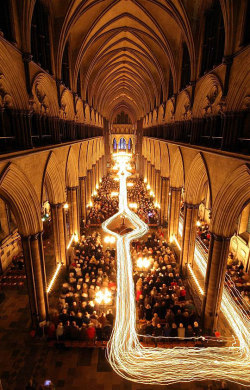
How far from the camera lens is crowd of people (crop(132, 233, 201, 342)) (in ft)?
28.3

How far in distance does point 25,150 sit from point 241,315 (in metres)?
10.2

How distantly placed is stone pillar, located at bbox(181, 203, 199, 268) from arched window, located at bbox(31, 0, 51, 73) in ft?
30.6

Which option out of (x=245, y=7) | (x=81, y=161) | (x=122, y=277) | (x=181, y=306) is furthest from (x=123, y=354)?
(x=81, y=161)

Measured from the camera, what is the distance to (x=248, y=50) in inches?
266

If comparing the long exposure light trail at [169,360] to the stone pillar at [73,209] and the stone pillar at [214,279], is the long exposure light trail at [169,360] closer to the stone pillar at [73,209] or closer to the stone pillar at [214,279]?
the stone pillar at [214,279]

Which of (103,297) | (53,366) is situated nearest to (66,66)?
(103,297)

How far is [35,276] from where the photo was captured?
8797 mm

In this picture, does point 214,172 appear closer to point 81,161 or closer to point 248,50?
point 248,50

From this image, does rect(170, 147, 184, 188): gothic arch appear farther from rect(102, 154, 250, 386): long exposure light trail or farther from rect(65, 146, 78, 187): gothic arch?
rect(102, 154, 250, 386): long exposure light trail

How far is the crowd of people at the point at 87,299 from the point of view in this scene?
850 cm

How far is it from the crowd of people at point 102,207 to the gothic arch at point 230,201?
1180 cm

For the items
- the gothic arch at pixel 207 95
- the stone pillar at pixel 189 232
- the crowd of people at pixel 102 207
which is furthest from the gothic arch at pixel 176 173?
the crowd of people at pixel 102 207

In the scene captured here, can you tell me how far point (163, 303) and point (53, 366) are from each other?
14.3 ft

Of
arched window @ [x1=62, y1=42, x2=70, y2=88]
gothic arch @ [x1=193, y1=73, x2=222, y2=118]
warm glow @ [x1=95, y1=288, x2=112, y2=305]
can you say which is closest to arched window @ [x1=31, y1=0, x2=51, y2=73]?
arched window @ [x1=62, y1=42, x2=70, y2=88]
